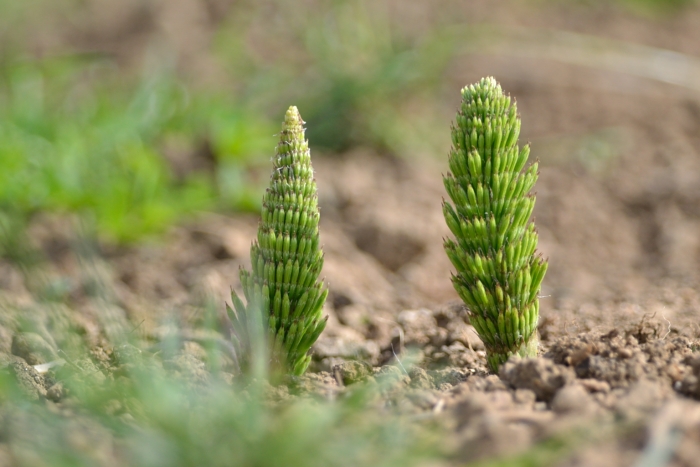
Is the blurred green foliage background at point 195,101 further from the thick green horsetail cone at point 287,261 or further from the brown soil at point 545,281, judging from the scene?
the thick green horsetail cone at point 287,261

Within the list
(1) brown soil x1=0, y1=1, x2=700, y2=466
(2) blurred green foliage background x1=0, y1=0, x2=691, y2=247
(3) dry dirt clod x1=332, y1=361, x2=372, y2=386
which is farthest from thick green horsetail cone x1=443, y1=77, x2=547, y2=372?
(2) blurred green foliage background x1=0, y1=0, x2=691, y2=247

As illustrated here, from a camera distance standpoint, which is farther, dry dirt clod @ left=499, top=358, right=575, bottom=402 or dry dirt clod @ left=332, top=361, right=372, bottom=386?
dry dirt clod @ left=332, top=361, right=372, bottom=386

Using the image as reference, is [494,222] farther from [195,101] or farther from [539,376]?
[195,101]

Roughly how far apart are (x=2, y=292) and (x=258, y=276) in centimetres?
195

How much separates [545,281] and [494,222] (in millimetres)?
2135

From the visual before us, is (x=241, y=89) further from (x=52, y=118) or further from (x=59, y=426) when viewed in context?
(x=59, y=426)

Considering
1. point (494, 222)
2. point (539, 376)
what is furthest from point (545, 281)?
point (539, 376)

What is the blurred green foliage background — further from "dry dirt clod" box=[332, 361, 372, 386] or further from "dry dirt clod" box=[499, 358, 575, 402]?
"dry dirt clod" box=[499, 358, 575, 402]

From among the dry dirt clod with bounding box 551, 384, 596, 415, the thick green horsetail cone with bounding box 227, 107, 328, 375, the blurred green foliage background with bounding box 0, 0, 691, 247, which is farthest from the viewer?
the blurred green foliage background with bounding box 0, 0, 691, 247

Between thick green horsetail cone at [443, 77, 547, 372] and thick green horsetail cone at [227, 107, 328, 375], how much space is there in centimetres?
43

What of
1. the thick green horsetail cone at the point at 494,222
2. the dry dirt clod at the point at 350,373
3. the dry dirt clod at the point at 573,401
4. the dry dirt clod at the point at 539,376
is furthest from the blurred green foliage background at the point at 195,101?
the dry dirt clod at the point at 573,401

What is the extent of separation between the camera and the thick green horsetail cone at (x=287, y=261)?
209 cm

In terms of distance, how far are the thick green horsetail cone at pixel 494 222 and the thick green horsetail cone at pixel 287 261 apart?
428mm

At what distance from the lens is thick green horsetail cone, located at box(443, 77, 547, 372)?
2.11m
